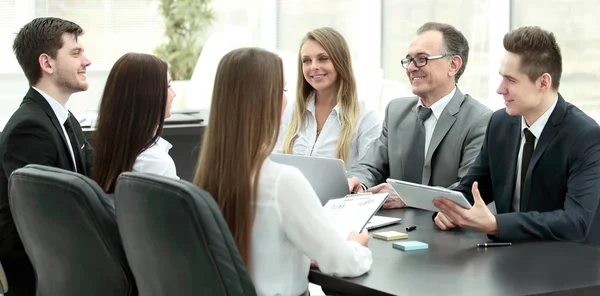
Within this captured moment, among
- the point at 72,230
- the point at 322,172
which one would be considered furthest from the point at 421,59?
the point at 72,230

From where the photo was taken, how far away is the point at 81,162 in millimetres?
3275

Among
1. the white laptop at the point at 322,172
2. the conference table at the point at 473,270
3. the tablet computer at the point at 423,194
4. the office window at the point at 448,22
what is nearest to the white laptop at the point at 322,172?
the white laptop at the point at 322,172

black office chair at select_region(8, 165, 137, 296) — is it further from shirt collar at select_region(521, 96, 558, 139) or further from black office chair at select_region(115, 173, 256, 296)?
shirt collar at select_region(521, 96, 558, 139)

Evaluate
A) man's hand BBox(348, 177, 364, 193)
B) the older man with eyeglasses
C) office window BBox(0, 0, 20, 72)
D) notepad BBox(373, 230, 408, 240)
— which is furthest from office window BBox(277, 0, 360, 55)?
notepad BBox(373, 230, 408, 240)

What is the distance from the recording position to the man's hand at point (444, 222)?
9.55 feet

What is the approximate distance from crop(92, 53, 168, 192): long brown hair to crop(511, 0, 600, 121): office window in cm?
305

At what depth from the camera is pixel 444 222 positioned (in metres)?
2.92

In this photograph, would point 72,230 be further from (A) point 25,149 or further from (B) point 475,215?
(B) point 475,215

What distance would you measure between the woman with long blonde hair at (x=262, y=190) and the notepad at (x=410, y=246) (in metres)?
0.29

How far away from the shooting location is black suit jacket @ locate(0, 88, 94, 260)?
3.00 meters

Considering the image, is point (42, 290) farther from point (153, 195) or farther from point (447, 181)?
point (447, 181)

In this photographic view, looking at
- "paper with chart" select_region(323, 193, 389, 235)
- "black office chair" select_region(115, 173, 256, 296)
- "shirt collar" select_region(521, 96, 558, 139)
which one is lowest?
"paper with chart" select_region(323, 193, 389, 235)

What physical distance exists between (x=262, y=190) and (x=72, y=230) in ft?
1.84

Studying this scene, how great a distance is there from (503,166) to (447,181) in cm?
62
